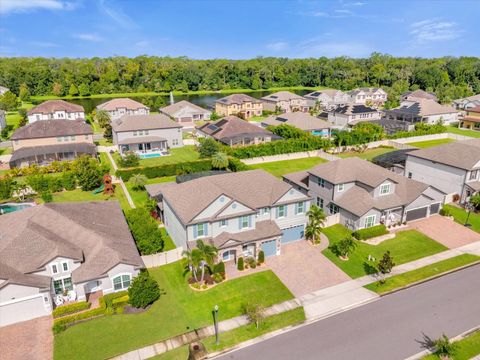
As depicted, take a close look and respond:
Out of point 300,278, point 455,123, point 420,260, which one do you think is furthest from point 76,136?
point 455,123

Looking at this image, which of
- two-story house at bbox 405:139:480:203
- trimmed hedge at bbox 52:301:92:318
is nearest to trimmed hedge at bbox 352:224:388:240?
two-story house at bbox 405:139:480:203

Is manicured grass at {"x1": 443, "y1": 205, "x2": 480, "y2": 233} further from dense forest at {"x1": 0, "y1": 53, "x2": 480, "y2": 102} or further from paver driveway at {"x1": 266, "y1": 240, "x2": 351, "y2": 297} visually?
dense forest at {"x1": 0, "y1": 53, "x2": 480, "y2": 102}

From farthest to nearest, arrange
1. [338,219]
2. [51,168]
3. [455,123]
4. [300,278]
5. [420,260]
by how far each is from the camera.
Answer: [455,123]
[51,168]
[338,219]
[420,260]
[300,278]

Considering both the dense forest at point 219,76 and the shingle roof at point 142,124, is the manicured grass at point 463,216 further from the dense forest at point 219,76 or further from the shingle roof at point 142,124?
the dense forest at point 219,76

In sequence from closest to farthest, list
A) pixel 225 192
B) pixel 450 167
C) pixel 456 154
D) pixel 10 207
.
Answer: pixel 225 192 < pixel 10 207 < pixel 450 167 < pixel 456 154

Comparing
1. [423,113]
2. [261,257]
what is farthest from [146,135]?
[423,113]

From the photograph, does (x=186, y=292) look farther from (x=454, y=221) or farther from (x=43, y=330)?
(x=454, y=221)

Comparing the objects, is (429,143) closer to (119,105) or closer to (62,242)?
(62,242)
